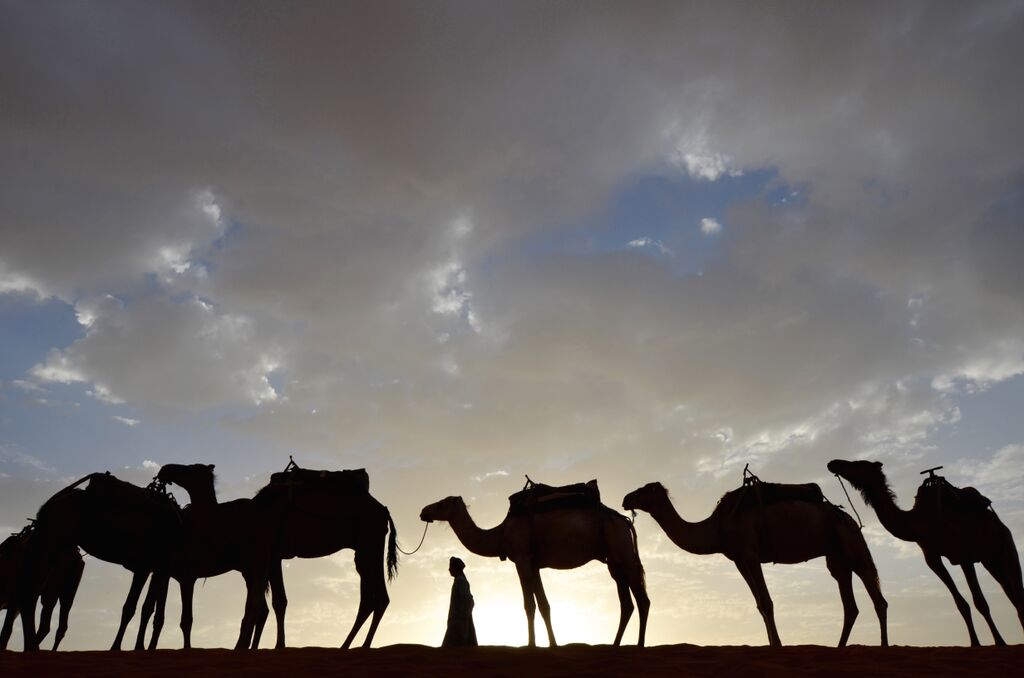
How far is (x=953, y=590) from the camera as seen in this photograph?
48.1 ft

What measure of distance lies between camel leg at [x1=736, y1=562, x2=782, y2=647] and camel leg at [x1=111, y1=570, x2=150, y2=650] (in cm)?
1111

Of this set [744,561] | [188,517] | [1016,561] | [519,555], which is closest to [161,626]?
[188,517]

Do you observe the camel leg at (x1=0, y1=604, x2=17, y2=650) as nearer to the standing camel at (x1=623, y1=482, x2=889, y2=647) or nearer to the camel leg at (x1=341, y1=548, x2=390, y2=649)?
the camel leg at (x1=341, y1=548, x2=390, y2=649)

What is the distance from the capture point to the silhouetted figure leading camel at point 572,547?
1353cm

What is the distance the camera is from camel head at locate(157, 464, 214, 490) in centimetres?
1538

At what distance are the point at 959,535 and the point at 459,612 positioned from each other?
33.6 ft

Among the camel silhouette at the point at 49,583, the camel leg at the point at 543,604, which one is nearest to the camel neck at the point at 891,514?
the camel leg at the point at 543,604

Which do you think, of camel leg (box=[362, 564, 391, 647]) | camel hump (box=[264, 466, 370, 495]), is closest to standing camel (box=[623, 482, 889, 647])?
camel leg (box=[362, 564, 391, 647])

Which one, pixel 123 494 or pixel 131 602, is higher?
pixel 123 494

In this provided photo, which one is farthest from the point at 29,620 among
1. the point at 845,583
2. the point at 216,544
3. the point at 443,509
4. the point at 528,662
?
the point at 845,583

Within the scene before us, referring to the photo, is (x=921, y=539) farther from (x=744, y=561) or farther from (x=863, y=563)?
(x=744, y=561)

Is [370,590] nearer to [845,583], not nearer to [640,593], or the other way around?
[640,593]

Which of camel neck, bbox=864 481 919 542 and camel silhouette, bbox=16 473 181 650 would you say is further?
camel neck, bbox=864 481 919 542

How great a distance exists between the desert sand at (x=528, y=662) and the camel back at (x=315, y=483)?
12.5 feet
